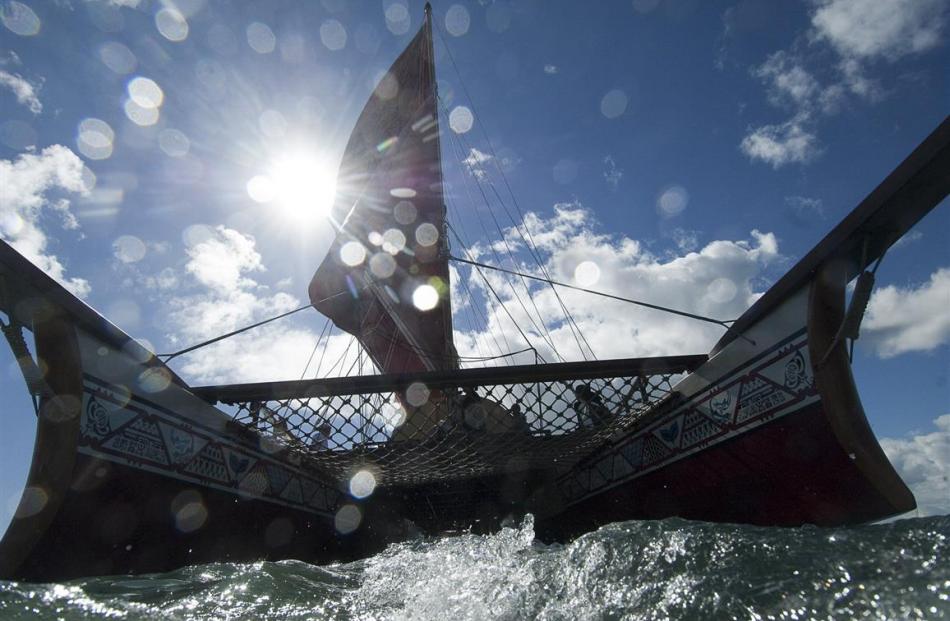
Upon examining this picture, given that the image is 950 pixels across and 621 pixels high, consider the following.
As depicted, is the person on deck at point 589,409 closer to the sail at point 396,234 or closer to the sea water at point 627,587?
the sea water at point 627,587

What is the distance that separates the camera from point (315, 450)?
5.21 metres

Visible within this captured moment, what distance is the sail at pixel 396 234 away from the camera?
11.2 meters

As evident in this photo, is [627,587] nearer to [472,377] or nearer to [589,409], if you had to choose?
[472,377]

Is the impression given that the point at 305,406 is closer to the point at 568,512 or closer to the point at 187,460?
the point at 187,460

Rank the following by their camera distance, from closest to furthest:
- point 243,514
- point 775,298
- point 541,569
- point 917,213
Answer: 1. point 541,569
2. point 917,213
3. point 775,298
4. point 243,514

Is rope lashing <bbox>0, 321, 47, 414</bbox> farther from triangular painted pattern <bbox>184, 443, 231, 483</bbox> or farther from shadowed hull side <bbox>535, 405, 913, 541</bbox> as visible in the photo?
shadowed hull side <bbox>535, 405, 913, 541</bbox>

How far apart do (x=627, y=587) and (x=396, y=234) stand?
38.0ft

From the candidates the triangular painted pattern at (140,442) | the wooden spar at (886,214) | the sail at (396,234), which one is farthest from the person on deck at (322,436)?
the sail at (396,234)

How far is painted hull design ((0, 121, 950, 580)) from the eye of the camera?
9.10 ft

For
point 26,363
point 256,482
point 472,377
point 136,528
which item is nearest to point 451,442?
point 472,377

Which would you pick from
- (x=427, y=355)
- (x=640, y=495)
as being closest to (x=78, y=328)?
(x=640, y=495)

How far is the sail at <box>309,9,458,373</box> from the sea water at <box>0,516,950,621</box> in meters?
8.35

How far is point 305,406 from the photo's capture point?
468cm

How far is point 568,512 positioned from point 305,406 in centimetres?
398
